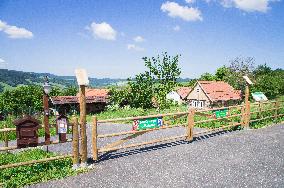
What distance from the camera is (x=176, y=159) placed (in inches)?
357

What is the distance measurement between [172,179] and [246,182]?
6.32 feet

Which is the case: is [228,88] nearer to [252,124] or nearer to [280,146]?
[252,124]

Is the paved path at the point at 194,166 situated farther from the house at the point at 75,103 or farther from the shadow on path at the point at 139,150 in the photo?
the house at the point at 75,103

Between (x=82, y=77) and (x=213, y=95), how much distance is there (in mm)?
42026

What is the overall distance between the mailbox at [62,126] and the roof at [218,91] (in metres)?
40.8

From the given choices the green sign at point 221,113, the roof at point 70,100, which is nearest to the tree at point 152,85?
the roof at point 70,100

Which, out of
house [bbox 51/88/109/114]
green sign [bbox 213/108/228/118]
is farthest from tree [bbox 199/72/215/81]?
green sign [bbox 213/108/228/118]

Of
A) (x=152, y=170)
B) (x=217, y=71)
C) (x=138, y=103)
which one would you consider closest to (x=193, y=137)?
(x=152, y=170)

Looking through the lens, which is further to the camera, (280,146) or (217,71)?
(217,71)

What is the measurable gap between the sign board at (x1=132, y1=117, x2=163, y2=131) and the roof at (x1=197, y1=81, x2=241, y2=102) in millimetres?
37795

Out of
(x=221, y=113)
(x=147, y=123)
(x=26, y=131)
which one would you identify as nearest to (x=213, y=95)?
(x=221, y=113)

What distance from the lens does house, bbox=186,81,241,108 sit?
156 ft

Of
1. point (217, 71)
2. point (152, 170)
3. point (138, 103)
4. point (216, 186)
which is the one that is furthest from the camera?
point (217, 71)

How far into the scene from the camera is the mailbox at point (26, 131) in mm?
7391
